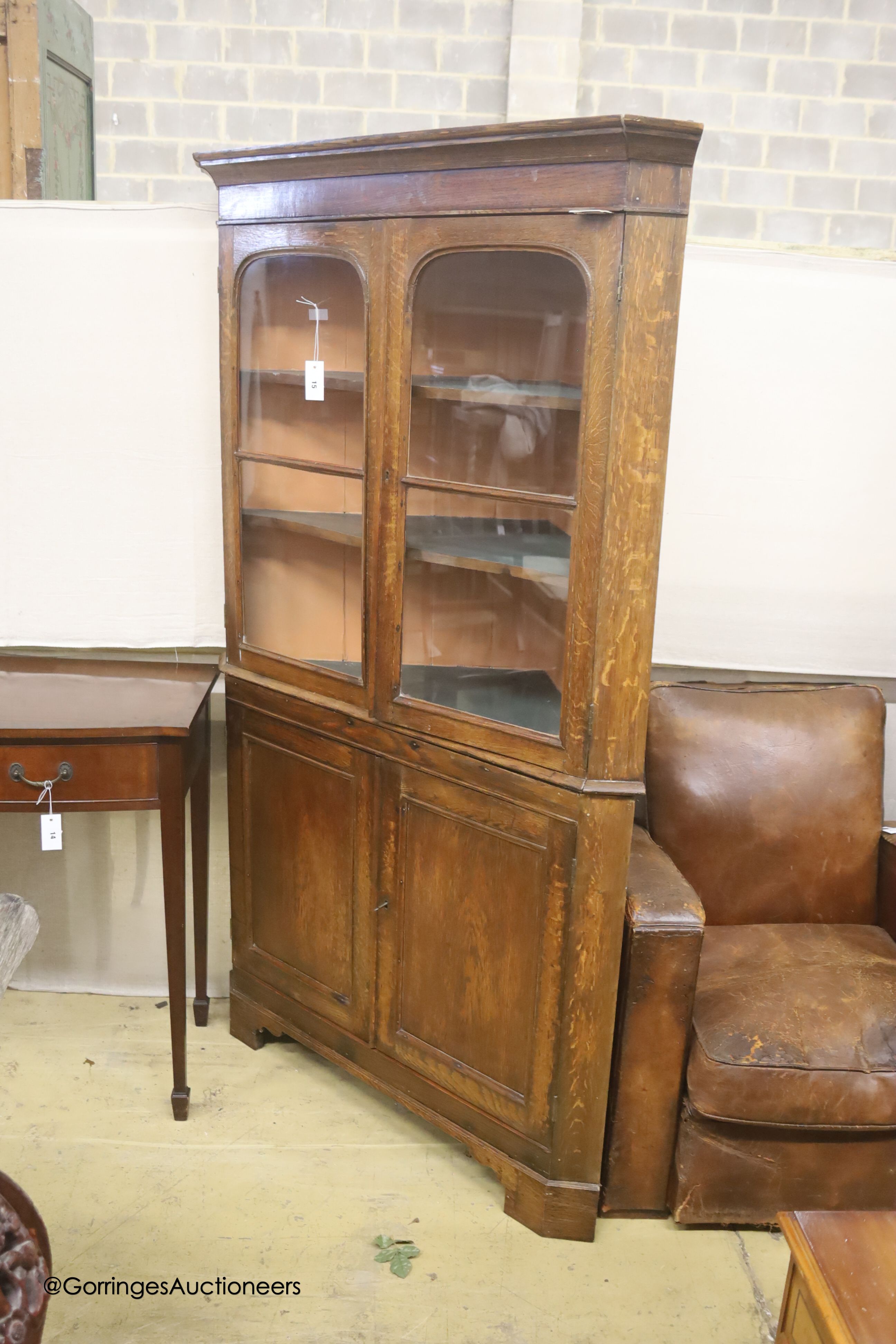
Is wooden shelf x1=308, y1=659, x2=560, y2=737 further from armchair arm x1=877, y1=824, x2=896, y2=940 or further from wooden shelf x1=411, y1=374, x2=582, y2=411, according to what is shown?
armchair arm x1=877, y1=824, x2=896, y2=940

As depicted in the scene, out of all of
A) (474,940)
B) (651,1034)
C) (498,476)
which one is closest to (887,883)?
(651,1034)

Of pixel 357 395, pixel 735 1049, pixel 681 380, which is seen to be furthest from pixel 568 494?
pixel 735 1049

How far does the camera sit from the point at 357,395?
84.4 inches

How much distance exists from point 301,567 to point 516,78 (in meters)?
2.21

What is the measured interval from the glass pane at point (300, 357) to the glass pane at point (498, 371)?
0.16m

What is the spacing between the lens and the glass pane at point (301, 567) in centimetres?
229

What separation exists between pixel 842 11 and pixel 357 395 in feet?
8.93

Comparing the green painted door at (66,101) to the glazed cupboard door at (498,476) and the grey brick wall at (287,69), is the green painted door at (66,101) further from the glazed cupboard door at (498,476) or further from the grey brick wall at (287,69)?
the glazed cupboard door at (498,476)

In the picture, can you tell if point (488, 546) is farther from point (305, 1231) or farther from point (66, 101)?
point (66, 101)

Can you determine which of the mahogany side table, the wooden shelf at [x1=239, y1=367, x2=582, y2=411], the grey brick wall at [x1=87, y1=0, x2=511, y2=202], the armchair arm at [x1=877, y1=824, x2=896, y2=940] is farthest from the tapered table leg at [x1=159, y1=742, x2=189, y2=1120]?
the grey brick wall at [x1=87, y1=0, x2=511, y2=202]

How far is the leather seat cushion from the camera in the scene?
197 centimetres

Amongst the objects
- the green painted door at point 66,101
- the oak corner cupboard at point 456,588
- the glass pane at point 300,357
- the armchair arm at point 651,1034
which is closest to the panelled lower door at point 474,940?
the oak corner cupboard at point 456,588

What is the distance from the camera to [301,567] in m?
2.42

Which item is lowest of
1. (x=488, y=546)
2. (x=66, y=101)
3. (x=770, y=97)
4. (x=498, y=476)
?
(x=488, y=546)
